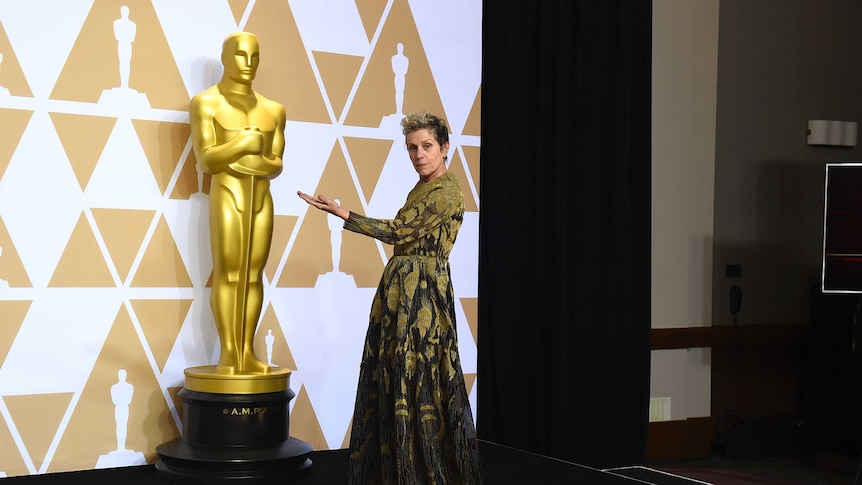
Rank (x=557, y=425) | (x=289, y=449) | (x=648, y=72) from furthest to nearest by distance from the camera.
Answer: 1. (x=648, y=72)
2. (x=557, y=425)
3. (x=289, y=449)

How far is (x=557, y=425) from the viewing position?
429 cm

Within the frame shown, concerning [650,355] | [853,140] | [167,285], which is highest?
[853,140]

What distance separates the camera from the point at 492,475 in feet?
11.3

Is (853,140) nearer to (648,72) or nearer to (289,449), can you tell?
(648,72)

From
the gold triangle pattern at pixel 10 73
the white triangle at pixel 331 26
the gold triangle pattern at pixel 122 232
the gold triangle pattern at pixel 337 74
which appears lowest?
the gold triangle pattern at pixel 122 232

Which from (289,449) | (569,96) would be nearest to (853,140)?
(569,96)

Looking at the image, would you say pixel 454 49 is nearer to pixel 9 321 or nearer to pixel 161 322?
pixel 161 322

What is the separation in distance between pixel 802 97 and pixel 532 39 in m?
2.04

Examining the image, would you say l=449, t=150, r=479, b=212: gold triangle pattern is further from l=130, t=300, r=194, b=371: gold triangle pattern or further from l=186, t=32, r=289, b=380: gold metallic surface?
l=130, t=300, r=194, b=371: gold triangle pattern

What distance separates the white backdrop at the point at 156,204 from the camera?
3195 millimetres

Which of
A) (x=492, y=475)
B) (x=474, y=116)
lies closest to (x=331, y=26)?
(x=474, y=116)

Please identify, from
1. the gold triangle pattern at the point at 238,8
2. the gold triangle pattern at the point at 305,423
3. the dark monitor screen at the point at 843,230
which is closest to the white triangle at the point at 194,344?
the gold triangle pattern at the point at 305,423

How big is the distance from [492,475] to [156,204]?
A: 1567 millimetres

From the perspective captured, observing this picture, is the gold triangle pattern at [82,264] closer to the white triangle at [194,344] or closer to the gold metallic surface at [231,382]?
the white triangle at [194,344]
